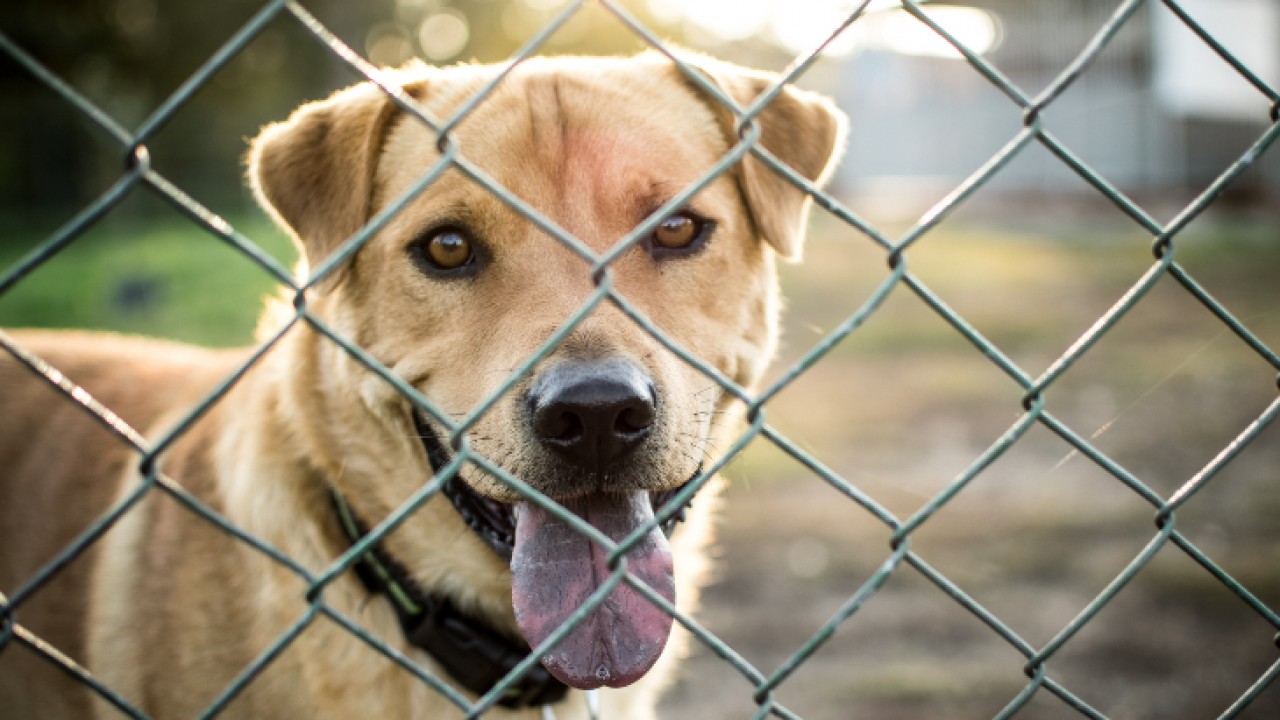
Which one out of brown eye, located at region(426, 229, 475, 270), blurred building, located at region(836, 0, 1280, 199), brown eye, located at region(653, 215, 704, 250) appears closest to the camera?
brown eye, located at region(426, 229, 475, 270)

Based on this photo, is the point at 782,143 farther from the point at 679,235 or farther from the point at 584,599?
the point at 584,599

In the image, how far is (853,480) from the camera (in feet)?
16.5

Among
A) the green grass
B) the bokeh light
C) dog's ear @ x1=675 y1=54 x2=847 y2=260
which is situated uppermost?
the bokeh light

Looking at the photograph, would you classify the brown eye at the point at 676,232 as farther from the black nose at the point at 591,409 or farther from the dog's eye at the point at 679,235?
the black nose at the point at 591,409

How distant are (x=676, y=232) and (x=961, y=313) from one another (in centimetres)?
736

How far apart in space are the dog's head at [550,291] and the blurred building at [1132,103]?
47.7 feet

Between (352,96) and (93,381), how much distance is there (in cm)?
129

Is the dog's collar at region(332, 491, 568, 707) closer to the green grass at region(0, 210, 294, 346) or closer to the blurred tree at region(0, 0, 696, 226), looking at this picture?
the green grass at region(0, 210, 294, 346)

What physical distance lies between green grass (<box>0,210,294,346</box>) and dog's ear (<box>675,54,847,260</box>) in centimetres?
587

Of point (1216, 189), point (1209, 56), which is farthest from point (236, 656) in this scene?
point (1209, 56)

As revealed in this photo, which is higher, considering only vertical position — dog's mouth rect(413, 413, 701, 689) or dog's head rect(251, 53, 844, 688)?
dog's head rect(251, 53, 844, 688)

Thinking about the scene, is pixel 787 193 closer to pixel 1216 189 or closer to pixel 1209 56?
pixel 1216 189

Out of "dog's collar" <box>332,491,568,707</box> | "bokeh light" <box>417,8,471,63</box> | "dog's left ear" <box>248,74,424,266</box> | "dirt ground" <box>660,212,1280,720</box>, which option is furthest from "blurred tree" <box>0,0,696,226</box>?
"dog's collar" <box>332,491,568,707</box>

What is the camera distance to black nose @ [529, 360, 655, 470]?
68.4 inches
